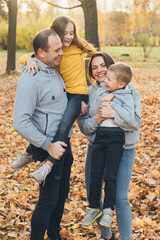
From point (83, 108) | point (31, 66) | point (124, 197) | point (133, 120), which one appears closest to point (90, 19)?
point (83, 108)

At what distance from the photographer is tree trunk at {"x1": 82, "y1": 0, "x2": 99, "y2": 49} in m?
8.59

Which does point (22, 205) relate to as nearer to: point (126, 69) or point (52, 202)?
point (52, 202)

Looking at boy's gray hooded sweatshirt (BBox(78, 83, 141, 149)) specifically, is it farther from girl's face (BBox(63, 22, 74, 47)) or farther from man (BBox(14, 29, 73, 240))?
girl's face (BBox(63, 22, 74, 47))

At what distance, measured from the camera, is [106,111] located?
2.68 meters

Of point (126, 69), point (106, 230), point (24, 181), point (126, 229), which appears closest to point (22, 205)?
point (24, 181)

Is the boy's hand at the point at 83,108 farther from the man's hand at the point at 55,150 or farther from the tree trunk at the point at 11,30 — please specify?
the tree trunk at the point at 11,30

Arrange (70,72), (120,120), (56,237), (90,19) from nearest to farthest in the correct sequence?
1. (120,120)
2. (70,72)
3. (56,237)
4. (90,19)

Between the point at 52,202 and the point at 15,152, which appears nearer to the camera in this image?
the point at 52,202

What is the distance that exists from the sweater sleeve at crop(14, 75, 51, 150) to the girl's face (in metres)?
0.74

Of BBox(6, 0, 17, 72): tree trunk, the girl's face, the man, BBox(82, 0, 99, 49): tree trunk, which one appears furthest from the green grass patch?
the man

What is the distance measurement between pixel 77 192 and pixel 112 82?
2403mm

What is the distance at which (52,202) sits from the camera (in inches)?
110

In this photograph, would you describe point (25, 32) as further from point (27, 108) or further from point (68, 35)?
point (27, 108)

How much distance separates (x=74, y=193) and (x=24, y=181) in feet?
3.21
